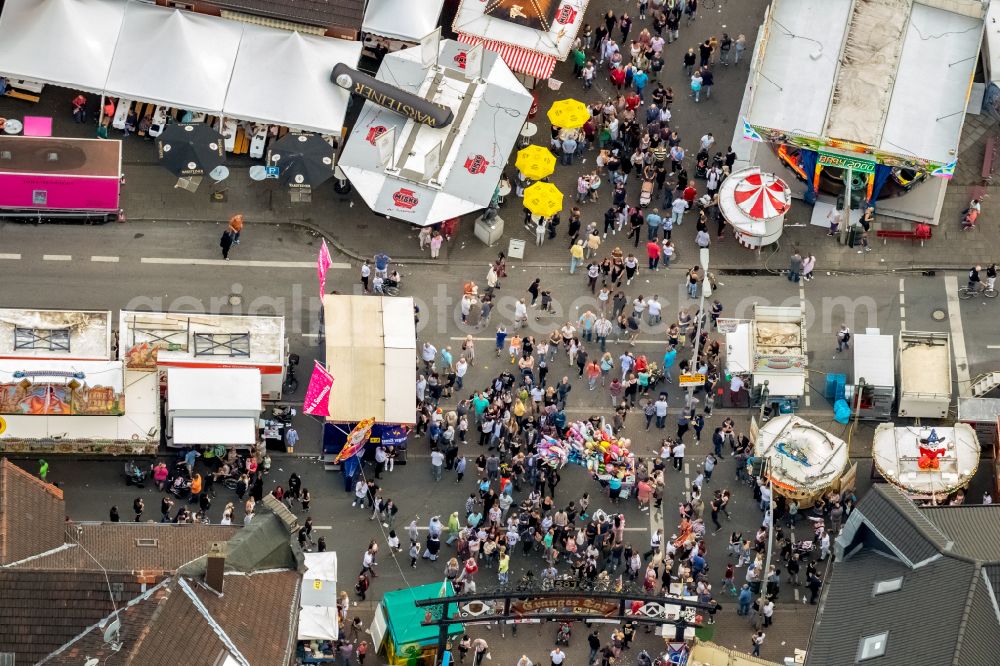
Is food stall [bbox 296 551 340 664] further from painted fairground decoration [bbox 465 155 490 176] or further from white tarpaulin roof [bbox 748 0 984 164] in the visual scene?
white tarpaulin roof [bbox 748 0 984 164]

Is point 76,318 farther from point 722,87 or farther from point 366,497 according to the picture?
point 722,87

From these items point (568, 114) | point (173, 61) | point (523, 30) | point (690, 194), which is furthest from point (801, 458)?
point (173, 61)

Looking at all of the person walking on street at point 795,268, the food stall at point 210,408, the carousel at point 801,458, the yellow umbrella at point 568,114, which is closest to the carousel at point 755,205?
the person walking on street at point 795,268

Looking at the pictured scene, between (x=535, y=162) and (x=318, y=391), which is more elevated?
(x=535, y=162)

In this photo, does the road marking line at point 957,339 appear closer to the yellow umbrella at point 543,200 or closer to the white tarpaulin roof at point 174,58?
the yellow umbrella at point 543,200

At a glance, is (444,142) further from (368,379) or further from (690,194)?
(368,379)
